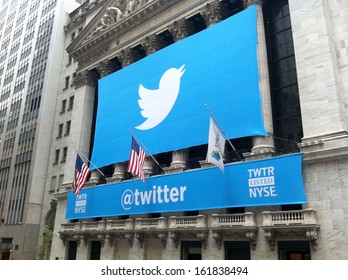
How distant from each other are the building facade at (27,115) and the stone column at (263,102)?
3531cm

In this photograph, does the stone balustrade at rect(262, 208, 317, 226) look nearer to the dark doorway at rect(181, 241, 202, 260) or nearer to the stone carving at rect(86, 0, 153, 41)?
the dark doorway at rect(181, 241, 202, 260)

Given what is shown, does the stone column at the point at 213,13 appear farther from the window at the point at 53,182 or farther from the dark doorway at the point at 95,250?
the window at the point at 53,182

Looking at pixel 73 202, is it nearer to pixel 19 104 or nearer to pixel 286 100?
pixel 286 100

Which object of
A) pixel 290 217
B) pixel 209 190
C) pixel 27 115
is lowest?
pixel 290 217

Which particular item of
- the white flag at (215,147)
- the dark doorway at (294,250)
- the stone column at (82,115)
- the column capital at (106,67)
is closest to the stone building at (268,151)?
the dark doorway at (294,250)

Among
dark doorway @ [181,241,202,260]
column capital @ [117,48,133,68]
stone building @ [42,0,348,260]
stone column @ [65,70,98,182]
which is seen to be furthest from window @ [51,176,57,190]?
dark doorway @ [181,241,202,260]

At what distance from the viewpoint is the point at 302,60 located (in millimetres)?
24438

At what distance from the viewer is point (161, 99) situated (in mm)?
32406

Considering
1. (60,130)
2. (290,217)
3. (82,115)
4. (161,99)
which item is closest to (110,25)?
(82,115)

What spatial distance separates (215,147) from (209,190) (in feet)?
15.9

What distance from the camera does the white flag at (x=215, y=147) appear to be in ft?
70.0

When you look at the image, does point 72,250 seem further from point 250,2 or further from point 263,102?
point 250,2

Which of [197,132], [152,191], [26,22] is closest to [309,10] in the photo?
[197,132]
